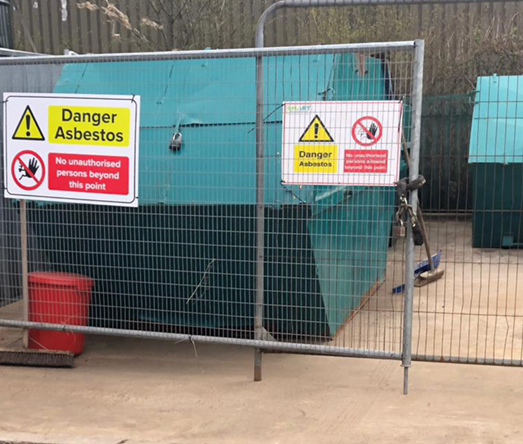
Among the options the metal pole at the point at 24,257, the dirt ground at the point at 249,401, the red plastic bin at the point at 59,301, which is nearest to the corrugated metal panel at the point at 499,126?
the dirt ground at the point at 249,401

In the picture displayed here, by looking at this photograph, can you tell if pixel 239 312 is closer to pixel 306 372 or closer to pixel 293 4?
pixel 306 372

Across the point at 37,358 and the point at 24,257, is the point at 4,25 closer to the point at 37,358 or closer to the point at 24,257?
the point at 24,257

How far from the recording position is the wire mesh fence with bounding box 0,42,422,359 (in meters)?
4.73

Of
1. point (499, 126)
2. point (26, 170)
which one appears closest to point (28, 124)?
point (26, 170)

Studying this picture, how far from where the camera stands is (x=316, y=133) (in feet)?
14.4

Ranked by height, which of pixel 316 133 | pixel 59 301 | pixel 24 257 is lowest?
pixel 59 301

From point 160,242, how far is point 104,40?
7.67m

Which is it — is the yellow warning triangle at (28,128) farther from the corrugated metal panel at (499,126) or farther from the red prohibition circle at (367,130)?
the corrugated metal panel at (499,126)

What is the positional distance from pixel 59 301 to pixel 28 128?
1.42m

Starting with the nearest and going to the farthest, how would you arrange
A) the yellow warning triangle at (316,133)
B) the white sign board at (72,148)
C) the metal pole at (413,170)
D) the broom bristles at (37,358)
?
the metal pole at (413,170)
the yellow warning triangle at (316,133)
the white sign board at (72,148)
the broom bristles at (37,358)

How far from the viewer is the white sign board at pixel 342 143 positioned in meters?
4.25

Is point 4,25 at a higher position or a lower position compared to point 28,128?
higher

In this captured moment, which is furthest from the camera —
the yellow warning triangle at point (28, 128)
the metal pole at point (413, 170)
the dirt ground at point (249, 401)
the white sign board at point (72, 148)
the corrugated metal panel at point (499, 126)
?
the corrugated metal panel at point (499, 126)

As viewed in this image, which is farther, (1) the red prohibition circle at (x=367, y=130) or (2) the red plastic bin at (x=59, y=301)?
(2) the red plastic bin at (x=59, y=301)
